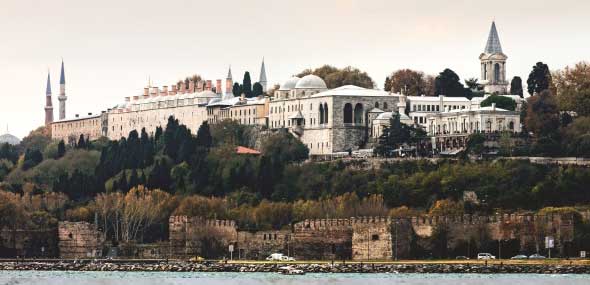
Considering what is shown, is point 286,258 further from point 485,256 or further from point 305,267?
point 485,256

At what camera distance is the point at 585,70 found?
140 m

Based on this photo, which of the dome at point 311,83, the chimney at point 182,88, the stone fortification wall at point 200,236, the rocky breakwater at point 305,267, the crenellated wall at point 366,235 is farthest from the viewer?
the chimney at point 182,88

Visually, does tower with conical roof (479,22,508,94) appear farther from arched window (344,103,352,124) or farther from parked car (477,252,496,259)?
parked car (477,252,496,259)

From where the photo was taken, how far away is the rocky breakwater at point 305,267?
87.2 metres

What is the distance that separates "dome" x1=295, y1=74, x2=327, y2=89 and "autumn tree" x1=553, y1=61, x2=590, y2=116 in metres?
18.5

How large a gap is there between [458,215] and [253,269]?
14.7 m

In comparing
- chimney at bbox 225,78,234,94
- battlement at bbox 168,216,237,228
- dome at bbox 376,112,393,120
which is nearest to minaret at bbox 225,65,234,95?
chimney at bbox 225,78,234,94

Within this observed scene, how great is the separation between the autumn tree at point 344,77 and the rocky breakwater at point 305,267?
6367cm

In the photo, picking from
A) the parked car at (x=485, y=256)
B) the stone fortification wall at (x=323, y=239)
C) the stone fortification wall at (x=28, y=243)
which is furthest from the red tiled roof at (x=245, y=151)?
the parked car at (x=485, y=256)

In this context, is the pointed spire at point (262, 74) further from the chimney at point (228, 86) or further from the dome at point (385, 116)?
the dome at point (385, 116)

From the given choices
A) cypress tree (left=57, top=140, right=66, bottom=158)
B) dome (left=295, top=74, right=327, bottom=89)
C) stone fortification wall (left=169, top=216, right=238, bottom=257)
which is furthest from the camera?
cypress tree (left=57, top=140, right=66, bottom=158)

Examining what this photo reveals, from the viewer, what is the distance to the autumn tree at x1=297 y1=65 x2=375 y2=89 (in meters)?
160

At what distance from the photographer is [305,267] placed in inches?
3563

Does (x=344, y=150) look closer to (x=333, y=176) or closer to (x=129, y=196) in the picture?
(x=333, y=176)
